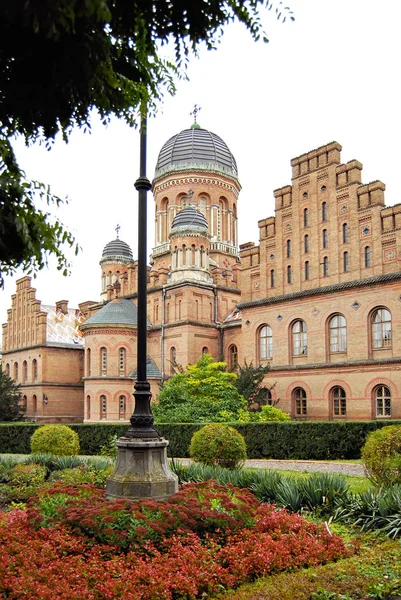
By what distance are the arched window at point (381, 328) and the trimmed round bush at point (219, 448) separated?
14.3 metres

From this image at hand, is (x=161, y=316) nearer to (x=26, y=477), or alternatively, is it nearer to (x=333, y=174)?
(x=333, y=174)

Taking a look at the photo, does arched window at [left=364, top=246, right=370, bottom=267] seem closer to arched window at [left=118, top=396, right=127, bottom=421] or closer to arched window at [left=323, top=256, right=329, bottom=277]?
arched window at [left=323, top=256, right=329, bottom=277]

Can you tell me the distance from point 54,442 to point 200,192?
104 ft

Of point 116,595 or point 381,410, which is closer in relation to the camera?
point 116,595

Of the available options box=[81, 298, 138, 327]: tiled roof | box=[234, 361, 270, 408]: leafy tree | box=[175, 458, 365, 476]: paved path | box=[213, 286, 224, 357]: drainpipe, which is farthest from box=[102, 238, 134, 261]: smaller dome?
box=[175, 458, 365, 476]: paved path

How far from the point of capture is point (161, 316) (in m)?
42.7

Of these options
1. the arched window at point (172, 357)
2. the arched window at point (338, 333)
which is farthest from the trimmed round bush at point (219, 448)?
the arched window at point (172, 357)

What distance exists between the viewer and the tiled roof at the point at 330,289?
29922mm

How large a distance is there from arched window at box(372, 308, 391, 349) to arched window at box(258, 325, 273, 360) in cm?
678

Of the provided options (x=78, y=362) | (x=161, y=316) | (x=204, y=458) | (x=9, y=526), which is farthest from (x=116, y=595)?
(x=78, y=362)

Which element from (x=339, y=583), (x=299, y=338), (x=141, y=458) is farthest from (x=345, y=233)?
(x=339, y=583)

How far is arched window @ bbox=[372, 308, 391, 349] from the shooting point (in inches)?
1181

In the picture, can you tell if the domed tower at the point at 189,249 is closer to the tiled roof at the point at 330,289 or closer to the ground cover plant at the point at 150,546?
the tiled roof at the point at 330,289

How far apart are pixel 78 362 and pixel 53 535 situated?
45.5 metres
